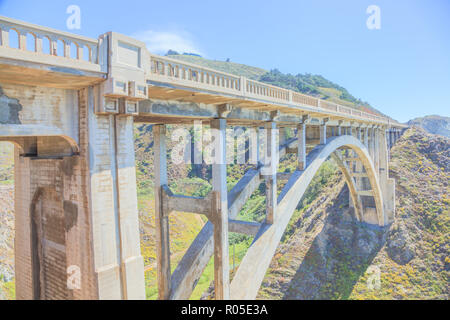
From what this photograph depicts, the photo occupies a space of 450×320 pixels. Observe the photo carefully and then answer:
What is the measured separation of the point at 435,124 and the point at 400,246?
9367 cm

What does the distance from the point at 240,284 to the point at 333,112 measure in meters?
10.9

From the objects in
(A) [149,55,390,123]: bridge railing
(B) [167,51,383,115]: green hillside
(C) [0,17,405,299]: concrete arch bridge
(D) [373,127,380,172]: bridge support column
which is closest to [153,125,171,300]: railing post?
(C) [0,17,405,299]: concrete arch bridge

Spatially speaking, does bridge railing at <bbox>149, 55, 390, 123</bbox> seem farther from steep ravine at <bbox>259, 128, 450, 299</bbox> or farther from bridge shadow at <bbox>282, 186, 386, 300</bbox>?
steep ravine at <bbox>259, 128, 450, 299</bbox>

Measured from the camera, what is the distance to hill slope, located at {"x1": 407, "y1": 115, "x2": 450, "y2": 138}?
9682 centimetres

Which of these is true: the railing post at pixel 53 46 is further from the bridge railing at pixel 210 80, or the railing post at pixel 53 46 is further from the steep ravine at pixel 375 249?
the steep ravine at pixel 375 249

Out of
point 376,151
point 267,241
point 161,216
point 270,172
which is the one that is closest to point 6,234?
point 161,216

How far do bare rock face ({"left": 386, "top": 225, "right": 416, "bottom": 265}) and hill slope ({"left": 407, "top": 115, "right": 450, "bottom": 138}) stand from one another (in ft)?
278

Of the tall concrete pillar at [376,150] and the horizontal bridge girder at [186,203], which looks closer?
the horizontal bridge girder at [186,203]

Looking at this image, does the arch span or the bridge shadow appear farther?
the bridge shadow

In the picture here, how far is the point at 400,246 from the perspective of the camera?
2636cm

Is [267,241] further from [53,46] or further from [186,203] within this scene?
[53,46]

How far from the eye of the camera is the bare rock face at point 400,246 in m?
25.4

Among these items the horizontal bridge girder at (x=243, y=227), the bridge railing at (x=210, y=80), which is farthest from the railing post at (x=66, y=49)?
the horizontal bridge girder at (x=243, y=227)

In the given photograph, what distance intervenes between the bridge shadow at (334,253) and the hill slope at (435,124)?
8572cm
